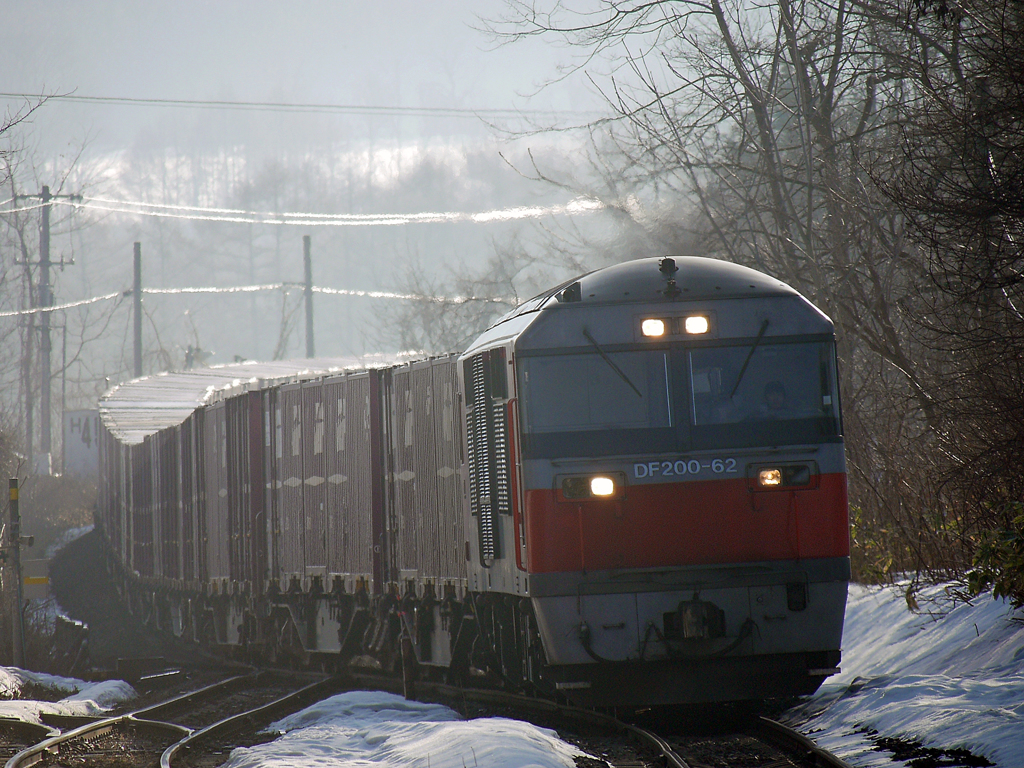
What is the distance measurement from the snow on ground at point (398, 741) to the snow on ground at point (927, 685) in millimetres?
2005

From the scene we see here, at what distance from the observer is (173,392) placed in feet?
132

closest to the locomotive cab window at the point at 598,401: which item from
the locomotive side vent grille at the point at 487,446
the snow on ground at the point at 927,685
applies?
the locomotive side vent grille at the point at 487,446

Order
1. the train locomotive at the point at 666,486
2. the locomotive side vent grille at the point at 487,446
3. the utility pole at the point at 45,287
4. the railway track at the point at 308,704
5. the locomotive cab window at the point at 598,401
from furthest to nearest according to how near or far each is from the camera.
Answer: the utility pole at the point at 45,287 → the locomotive side vent grille at the point at 487,446 → the locomotive cab window at the point at 598,401 → the train locomotive at the point at 666,486 → the railway track at the point at 308,704

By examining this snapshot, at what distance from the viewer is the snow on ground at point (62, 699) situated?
12570 mm

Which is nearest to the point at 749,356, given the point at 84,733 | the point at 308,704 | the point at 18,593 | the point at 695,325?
the point at 695,325

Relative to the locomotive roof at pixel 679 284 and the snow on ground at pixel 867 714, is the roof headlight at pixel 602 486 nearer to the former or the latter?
the locomotive roof at pixel 679 284

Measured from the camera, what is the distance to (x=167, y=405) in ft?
124

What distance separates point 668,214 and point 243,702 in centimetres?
1799

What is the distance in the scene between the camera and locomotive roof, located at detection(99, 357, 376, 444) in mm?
35500

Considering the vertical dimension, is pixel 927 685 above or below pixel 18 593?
below

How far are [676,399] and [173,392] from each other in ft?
112

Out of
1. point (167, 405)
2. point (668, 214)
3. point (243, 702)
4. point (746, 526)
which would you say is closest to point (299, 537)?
point (243, 702)

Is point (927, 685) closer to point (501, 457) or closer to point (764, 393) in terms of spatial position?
point (764, 393)

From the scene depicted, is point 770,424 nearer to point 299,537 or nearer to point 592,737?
point 592,737
